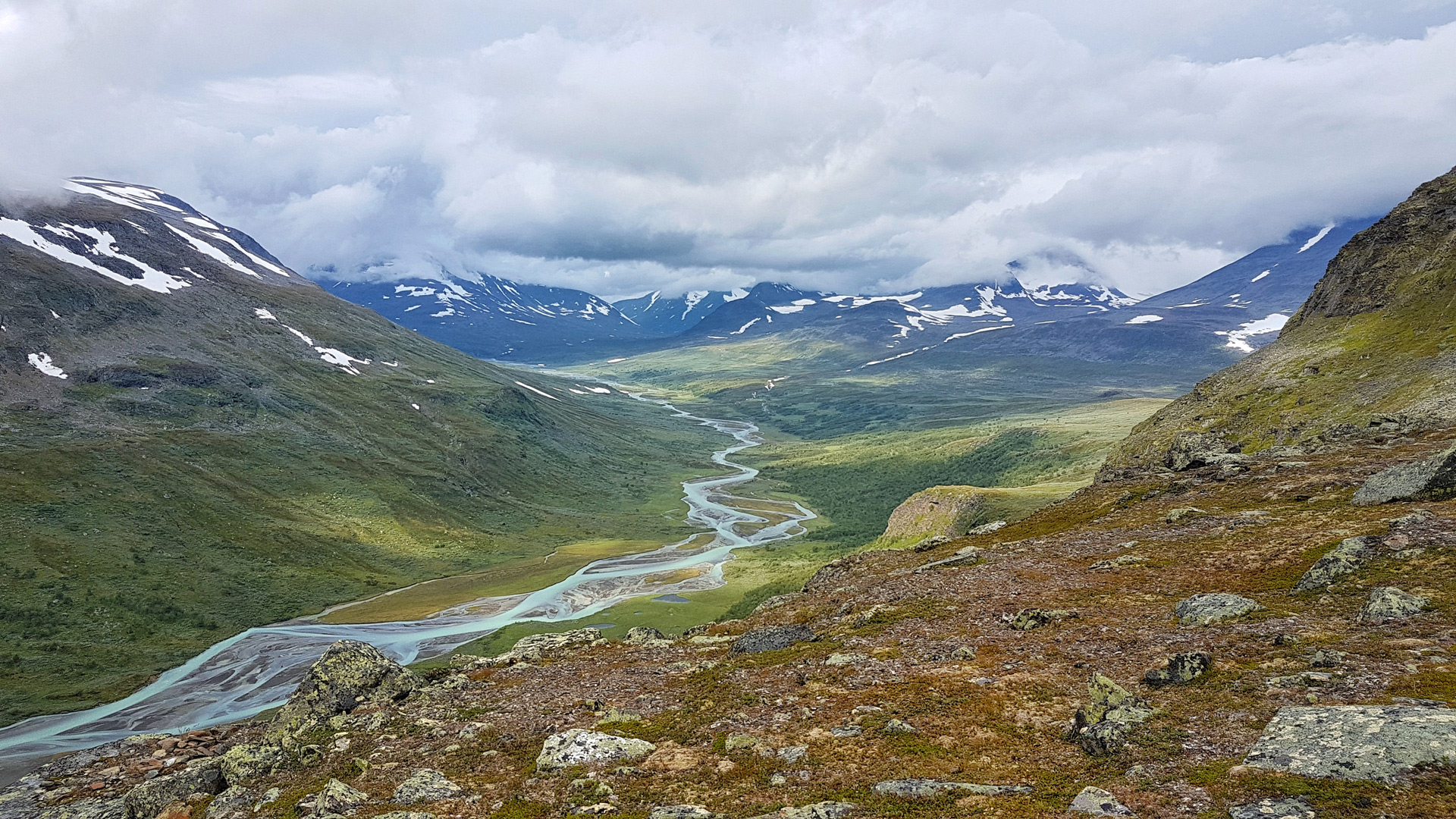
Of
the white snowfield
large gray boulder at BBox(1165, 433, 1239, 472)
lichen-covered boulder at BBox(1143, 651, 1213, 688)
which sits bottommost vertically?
lichen-covered boulder at BBox(1143, 651, 1213, 688)

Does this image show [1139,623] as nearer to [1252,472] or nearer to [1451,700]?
[1451,700]

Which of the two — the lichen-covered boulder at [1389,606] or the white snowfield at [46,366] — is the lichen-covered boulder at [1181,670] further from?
the white snowfield at [46,366]

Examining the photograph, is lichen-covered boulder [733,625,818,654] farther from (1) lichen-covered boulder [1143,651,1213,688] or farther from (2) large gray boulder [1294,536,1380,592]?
(2) large gray boulder [1294,536,1380,592]

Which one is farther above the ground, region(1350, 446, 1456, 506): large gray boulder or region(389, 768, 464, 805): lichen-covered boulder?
region(1350, 446, 1456, 506): large gray boulder

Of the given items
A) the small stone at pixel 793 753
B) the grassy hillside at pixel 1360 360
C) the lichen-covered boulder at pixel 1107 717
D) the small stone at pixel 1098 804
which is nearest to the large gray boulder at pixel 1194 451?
the grassy hillside at pixel 1360 360

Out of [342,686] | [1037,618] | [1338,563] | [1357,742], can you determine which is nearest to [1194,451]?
[1338,563]

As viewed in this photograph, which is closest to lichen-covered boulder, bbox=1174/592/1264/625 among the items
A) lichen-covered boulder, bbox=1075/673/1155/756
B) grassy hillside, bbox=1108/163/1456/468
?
lichen-covered boulder, bbox=1075/673/1155/756
